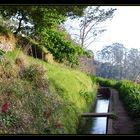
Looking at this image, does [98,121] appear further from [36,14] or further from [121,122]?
[36,14]

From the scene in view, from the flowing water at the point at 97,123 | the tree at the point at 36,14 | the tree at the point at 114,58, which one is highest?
the tree at the point at 36,14

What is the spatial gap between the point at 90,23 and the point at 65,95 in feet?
3.06

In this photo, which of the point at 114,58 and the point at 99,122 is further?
the point at 114,58

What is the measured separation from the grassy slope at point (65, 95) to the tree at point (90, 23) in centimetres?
42

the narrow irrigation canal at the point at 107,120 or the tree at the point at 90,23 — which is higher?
the tree at the point at 90,23

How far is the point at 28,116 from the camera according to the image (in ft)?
14.3

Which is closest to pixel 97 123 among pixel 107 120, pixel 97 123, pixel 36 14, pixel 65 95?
pixel 97 123

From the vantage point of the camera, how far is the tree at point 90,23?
454cm

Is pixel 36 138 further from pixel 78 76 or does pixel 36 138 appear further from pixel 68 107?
pixel 78 76

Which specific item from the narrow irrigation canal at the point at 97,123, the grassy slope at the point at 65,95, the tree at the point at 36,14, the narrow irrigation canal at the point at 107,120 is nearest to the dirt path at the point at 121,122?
the narrow irrigation canal at the point at 107,120

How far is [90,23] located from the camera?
462cm

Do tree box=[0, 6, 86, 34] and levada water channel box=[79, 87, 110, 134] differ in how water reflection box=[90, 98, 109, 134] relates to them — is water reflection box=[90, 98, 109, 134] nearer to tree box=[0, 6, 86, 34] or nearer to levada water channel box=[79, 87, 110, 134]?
levada water channel box=[79, 87, 110, 134]

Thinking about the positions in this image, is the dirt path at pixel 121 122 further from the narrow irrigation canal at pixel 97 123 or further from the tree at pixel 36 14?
the tree at pixel 36 14

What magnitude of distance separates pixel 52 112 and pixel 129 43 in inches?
48.6
